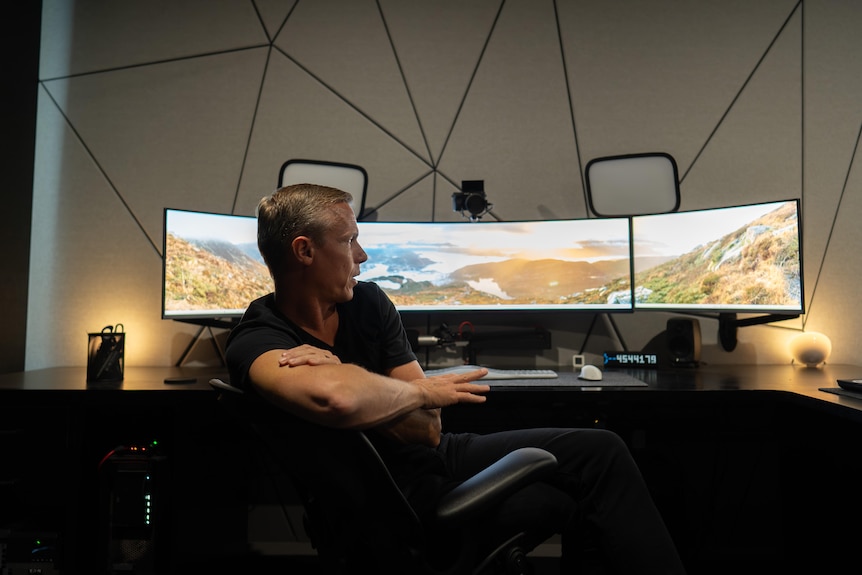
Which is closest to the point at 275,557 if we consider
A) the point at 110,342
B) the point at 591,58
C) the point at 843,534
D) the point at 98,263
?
the point at 110,342

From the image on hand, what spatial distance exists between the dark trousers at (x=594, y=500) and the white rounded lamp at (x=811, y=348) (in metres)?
1.49

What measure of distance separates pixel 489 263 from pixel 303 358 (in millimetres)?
1489

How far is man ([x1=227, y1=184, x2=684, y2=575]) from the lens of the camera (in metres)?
1.20

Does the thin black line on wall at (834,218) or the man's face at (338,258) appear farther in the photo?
the thin black line on wall at (834,218)

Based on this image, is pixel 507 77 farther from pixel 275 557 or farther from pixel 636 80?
pixel 275 557

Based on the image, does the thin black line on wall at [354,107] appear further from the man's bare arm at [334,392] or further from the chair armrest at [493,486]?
the chair armrest at [493,486]

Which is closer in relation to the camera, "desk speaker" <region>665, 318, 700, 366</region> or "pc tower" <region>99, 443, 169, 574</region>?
"pc tower" <region>99, 443, 169, 574</region>

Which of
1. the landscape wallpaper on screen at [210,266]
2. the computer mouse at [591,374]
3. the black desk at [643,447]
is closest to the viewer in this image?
the black desk at [643,447]

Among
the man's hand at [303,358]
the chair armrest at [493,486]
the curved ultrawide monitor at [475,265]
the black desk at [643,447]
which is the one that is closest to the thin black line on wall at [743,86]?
the curved ultrawide monitor at [475,265]

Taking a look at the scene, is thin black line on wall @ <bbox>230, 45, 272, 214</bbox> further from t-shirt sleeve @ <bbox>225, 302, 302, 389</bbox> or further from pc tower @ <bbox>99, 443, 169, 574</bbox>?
t-shirt sleeve @ <bbox>225, 302, 302, 389</bbox>

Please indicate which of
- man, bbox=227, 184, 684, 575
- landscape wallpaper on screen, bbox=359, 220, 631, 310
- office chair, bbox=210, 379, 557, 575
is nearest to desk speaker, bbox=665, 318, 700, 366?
landscape wallpaper on screen, bbox=359, 220, 631, 310

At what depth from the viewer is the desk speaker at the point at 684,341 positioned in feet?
8.06

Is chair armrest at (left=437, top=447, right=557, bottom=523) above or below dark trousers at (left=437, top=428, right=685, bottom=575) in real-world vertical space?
above

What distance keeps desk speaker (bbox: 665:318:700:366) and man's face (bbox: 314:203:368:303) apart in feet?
5.32
